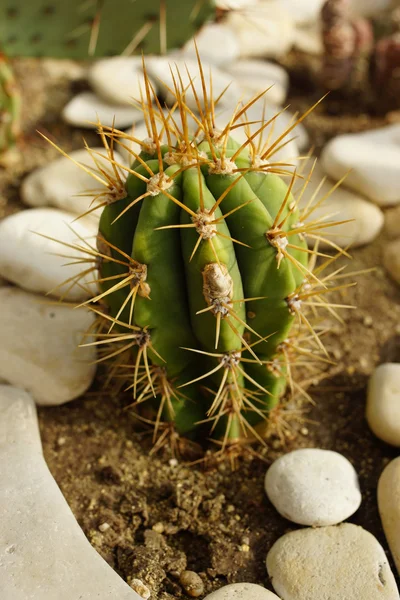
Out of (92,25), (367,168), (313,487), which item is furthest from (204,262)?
(92,25)

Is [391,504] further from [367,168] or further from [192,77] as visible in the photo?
[192,77]

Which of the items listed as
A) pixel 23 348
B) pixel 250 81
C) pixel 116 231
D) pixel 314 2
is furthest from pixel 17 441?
pixel 314 2

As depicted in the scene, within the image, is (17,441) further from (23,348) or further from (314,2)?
(314,2)

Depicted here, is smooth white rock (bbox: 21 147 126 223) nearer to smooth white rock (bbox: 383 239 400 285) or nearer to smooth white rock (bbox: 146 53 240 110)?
smooth white rock (bbox: 146 53 240 110)

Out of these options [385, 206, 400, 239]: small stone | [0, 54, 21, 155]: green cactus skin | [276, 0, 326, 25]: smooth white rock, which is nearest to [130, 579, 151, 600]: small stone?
[385, 206, 400, 239]: small stone

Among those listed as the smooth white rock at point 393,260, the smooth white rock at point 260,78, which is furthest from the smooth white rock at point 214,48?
the smooth white rock at point 393,260
